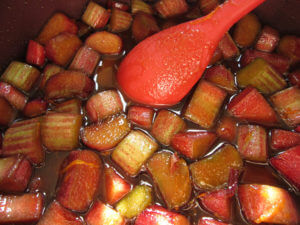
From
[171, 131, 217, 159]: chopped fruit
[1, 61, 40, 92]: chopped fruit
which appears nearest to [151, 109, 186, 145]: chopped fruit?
[171, 131, 217, 159]: chopped fruit

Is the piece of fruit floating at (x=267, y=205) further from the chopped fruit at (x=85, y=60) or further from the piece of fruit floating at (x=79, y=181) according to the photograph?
the chopped fruit at (x=85, y=60)

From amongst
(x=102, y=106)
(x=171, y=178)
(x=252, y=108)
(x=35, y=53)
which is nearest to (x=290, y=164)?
(x=252, y=108)

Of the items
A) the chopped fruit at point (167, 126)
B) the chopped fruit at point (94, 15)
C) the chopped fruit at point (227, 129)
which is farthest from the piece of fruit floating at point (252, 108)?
the chopped fruit at point (94, 15)

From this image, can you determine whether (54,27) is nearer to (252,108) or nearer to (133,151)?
(133,151)

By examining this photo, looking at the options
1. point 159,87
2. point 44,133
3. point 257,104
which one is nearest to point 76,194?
point 44,133

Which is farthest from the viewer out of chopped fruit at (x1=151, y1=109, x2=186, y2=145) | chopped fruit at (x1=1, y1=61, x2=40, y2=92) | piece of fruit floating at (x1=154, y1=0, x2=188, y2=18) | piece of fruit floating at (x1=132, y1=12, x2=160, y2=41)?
piece of fruit floating at (x1=154, y1=0, x2=188, y2=18)

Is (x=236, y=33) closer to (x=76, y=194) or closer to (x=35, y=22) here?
(x=35, y=22)

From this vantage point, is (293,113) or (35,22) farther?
(35,22)

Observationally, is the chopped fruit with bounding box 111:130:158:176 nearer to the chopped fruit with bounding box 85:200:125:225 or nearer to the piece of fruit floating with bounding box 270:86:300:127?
the chopped fruit with bounding box 85:200:125:225
